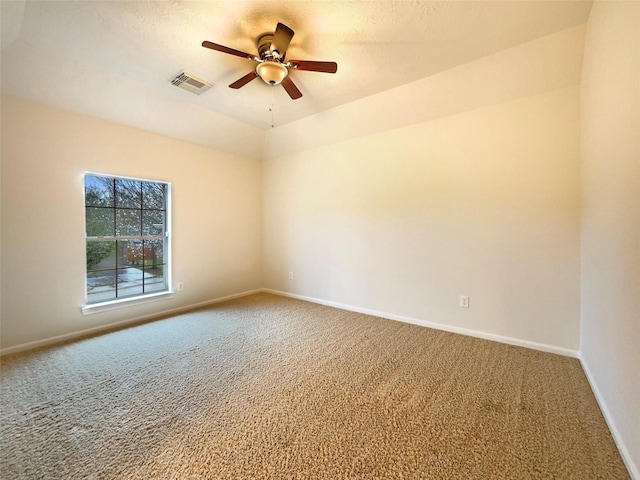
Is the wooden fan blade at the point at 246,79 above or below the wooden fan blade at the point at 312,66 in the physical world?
above

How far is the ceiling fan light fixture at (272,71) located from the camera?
2.11 meters

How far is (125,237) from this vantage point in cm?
339

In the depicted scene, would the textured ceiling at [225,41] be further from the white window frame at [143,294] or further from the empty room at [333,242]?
the white window frame at [143,294]

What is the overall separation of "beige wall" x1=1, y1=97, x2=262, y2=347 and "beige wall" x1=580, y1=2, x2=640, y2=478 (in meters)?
4.36

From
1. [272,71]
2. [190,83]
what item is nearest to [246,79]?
[272,71]

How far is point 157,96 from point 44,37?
971 millimetres

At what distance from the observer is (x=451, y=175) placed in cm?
302

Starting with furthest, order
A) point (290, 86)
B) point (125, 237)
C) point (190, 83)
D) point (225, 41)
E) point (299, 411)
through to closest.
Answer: point (125, 237) < point (190, 83) < point (290, 86) < point (225, 41) < point (299, 411)

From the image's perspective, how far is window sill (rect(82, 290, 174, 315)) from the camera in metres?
3.01

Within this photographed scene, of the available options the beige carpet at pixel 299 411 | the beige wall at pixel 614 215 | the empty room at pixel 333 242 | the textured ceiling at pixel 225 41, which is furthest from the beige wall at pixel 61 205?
the beige wall at pixel 614 215

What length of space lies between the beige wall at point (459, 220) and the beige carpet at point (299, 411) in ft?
1.63

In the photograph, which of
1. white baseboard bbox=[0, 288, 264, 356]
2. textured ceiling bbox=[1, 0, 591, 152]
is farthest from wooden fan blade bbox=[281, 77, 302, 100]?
white baseboard bbox=[0, 288, 264, 356]

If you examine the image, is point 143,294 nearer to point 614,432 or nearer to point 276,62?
point 276,62

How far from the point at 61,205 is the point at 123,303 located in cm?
130
